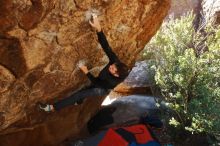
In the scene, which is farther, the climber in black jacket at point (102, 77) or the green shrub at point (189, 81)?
the green shrub at point (189, 81)

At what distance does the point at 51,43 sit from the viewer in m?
5.46

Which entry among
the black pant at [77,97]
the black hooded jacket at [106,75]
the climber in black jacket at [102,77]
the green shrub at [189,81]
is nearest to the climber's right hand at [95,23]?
the climber in black jacket at [102,77]

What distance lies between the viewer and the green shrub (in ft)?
23.6

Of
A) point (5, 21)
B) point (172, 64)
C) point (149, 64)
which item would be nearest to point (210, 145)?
point (172, 64)

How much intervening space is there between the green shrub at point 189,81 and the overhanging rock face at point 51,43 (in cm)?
140

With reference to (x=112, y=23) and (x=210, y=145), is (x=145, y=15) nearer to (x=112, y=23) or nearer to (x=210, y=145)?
(x=112, y=23)

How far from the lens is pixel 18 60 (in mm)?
5301

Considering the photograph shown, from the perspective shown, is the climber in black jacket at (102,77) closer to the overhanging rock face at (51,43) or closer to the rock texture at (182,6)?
the overhanging rock face at (51,43)

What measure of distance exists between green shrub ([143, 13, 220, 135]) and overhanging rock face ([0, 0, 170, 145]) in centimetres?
140

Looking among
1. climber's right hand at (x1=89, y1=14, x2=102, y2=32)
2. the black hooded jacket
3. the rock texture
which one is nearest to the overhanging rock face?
climber's right hand at (x1=89, y1=14, x2=102, y2=32)

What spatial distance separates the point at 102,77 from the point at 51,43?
1.12 m

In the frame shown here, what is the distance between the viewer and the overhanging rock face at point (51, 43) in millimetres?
5062

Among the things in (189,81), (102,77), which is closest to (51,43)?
(102,77)

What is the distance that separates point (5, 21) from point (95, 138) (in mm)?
3409
